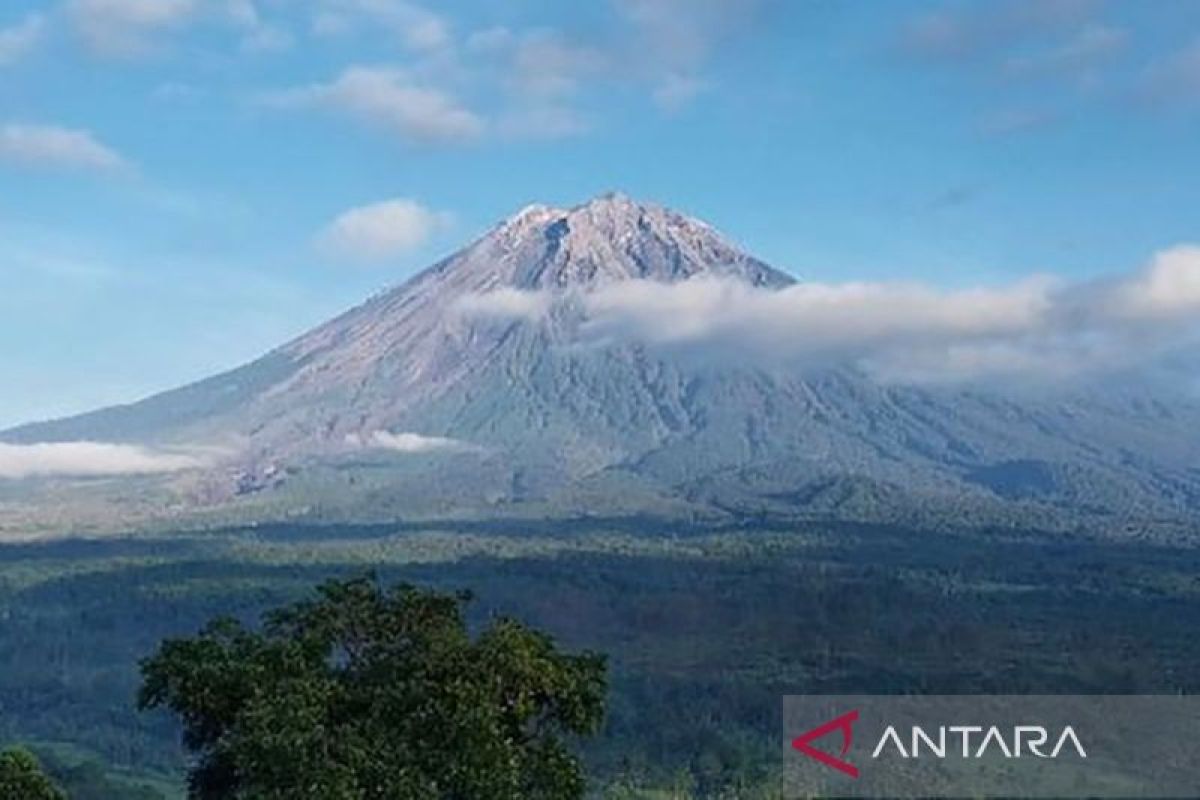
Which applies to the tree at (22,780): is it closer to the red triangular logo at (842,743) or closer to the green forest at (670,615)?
the red triangular logo at (842,743)

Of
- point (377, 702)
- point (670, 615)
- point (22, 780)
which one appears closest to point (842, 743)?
point (377, 702)

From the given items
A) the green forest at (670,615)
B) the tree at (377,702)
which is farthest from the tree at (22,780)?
the green forest at (670,615)

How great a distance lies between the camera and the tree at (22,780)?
Answer: 46.3 feet

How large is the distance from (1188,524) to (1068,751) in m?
153

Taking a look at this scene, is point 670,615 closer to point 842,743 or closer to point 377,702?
point 377,702

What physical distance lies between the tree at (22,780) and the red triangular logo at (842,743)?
719 centimetres

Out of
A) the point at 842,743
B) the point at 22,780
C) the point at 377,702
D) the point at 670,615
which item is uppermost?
the point at 377,702

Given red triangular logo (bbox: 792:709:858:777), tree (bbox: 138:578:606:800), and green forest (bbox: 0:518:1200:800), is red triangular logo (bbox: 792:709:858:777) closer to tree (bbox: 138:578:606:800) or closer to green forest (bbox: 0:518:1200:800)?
tree (bbox: 138:578:606:800)

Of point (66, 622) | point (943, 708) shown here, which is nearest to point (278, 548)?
point (66, 622)

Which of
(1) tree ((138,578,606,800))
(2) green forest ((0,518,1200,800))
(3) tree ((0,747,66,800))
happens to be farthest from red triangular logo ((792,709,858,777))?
(2) green forest ((0,518,1200,800))

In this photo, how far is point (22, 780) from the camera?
14.2 meters

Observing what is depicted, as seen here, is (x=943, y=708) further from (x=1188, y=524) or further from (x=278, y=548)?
(x=1188, y=524)

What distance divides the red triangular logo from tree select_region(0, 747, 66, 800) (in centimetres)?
719

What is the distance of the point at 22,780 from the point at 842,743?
7.62 m
